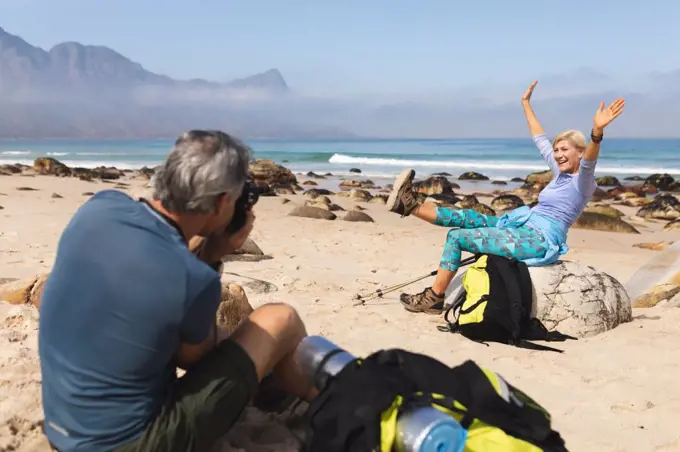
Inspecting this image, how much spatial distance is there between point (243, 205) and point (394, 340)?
8.96 feet

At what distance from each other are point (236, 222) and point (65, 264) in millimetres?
663

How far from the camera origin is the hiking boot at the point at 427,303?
5695 millimetres

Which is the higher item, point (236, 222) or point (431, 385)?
point (236, 222)

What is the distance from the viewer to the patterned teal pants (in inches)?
212

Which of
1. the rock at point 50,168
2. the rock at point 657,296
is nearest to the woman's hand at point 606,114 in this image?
the rock at point 657,296

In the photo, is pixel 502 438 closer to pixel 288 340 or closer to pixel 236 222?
pixel 288 340

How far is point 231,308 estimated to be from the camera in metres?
4.49

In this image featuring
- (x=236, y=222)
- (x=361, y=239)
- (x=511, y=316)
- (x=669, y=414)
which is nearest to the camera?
(x=236, y=222)

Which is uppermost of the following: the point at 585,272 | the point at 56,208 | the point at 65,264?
the point at 65,264

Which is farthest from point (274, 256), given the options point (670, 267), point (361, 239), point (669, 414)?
point (669, 414)

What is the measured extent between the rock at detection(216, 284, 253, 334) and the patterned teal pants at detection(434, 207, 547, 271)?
6.16ft

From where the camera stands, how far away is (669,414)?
3670mm

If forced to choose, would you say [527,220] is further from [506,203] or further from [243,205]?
[506,203]

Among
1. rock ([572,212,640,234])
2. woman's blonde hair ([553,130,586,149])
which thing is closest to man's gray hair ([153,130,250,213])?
woman's blonde hair ([553,130,586,149])
